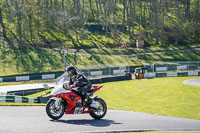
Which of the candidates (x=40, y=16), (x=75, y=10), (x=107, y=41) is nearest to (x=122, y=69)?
(x=107, y=41)

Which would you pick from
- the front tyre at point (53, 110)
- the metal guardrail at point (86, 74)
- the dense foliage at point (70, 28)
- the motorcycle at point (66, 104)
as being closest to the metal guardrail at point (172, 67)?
the metal guardrail at point (86, 74)

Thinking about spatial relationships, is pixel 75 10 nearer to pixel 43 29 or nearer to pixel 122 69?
pixel 43 29

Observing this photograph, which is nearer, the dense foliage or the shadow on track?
the shadow on track

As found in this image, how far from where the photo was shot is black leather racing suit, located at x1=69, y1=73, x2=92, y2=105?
11745 mm

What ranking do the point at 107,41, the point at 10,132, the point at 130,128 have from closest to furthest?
the point at 10,132, the point at 130,128, the point at 107,41

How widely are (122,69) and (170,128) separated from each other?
37577 millimetres

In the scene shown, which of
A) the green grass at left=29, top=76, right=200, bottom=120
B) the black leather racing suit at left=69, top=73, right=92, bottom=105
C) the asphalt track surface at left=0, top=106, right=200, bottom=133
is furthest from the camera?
the green grass at left=29, top=76, right=200, bottom=120

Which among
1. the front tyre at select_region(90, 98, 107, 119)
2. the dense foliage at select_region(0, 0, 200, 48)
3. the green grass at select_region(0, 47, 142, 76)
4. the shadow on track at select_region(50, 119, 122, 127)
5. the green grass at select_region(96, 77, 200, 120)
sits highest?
the dense foliage at select_region(0, 0, 200, 48)

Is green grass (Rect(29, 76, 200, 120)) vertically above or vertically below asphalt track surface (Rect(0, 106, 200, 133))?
below

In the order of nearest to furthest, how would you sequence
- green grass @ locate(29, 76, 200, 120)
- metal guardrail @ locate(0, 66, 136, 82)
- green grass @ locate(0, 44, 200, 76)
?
green grass @ locate(29, 76, 200, 120) → metal guardrail @ locate(0, 66, 136, 82) → green grass @ locate(0, 44, 200, 76)

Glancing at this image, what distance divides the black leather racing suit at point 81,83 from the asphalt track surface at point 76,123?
1.08 meters

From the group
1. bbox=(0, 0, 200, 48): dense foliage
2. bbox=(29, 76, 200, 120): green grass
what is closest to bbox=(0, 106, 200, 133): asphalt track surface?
bbox=(29, 76, 200, 120): green grass

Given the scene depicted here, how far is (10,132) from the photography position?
368 inches

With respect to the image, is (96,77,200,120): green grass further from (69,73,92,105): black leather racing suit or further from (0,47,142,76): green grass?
(0,47,142,76): green grass
